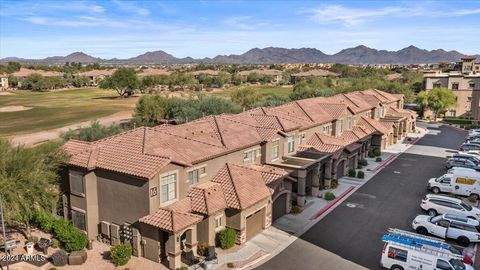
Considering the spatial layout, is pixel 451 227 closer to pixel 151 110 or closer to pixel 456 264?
pixel 456 264

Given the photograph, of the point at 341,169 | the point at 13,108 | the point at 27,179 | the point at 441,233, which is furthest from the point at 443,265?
the point at 13,108

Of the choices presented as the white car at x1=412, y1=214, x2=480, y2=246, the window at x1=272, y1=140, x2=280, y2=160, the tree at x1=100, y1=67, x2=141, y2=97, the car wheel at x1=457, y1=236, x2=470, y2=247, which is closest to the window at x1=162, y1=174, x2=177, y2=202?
the window at x1=272, y1=140, x2=280, y2=160

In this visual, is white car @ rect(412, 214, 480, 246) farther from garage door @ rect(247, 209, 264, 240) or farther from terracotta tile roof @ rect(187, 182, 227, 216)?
terracotta tile roof @ rect(187, 182, 227, 216)

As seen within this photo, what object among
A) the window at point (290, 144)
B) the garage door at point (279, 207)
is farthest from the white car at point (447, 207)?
A: the window at point (290, 144)

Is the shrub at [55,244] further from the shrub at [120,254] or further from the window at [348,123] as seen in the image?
the window at [348,123]

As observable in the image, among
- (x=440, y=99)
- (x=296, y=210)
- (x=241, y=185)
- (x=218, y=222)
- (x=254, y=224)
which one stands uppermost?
(x=440, y=99)

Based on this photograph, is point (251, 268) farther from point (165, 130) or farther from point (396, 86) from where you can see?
point (396, 86)
